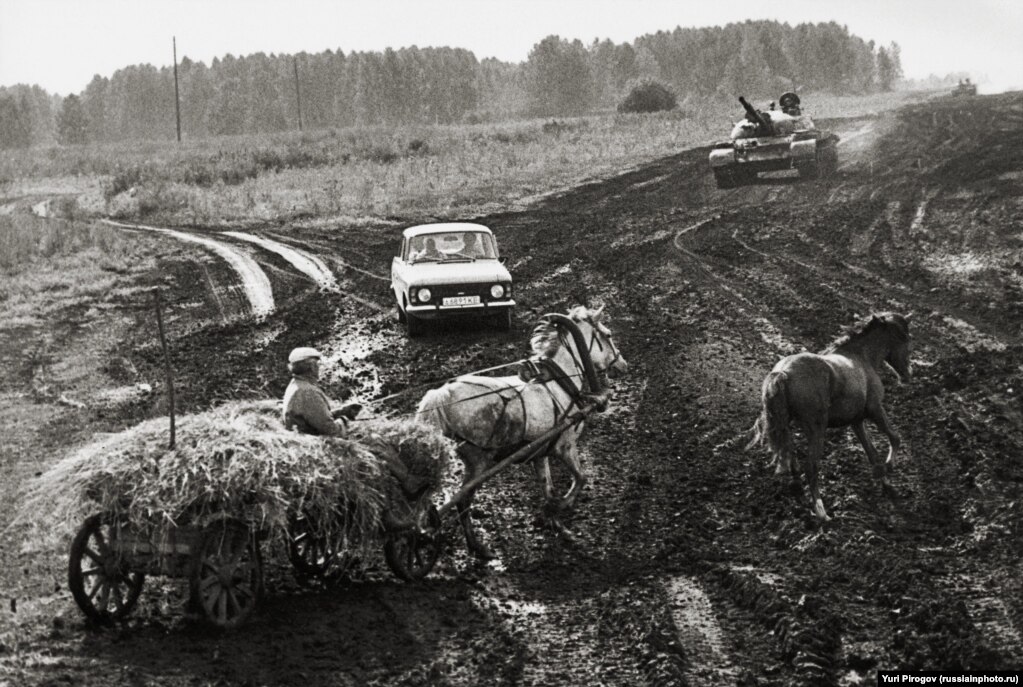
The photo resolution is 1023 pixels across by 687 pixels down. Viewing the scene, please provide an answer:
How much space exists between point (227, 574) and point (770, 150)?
90.8 ft

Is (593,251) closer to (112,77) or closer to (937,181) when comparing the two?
(937,181)

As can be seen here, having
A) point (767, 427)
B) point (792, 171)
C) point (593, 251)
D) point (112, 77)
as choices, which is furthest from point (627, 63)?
point (767, 427)

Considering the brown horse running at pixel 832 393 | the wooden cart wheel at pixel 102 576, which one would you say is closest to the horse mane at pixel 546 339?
the brown horse running at pixel 832 393

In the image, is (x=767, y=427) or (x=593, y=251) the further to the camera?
(x=593, y=251)

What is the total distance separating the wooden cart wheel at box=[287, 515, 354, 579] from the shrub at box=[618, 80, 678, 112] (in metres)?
61.2

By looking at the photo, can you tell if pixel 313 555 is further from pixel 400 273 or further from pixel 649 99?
pixel 649 99

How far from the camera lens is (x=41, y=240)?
32.2m

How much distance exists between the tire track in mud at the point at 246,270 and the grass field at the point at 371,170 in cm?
337

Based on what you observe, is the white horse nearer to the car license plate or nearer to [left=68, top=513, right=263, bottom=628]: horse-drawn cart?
[left=68, top=513, right=263, bottom=628]: horse-drawn cart

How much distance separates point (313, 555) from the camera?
1038cm

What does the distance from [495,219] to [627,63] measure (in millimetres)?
116001

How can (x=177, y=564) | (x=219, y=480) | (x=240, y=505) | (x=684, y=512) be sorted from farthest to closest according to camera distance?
(x=684, y=512), (x=177, y=564), (x=240, y=505), (x=219, y=480)

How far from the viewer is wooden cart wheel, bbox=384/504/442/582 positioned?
10.2 m

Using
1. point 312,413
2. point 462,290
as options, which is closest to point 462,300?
point 462,290
